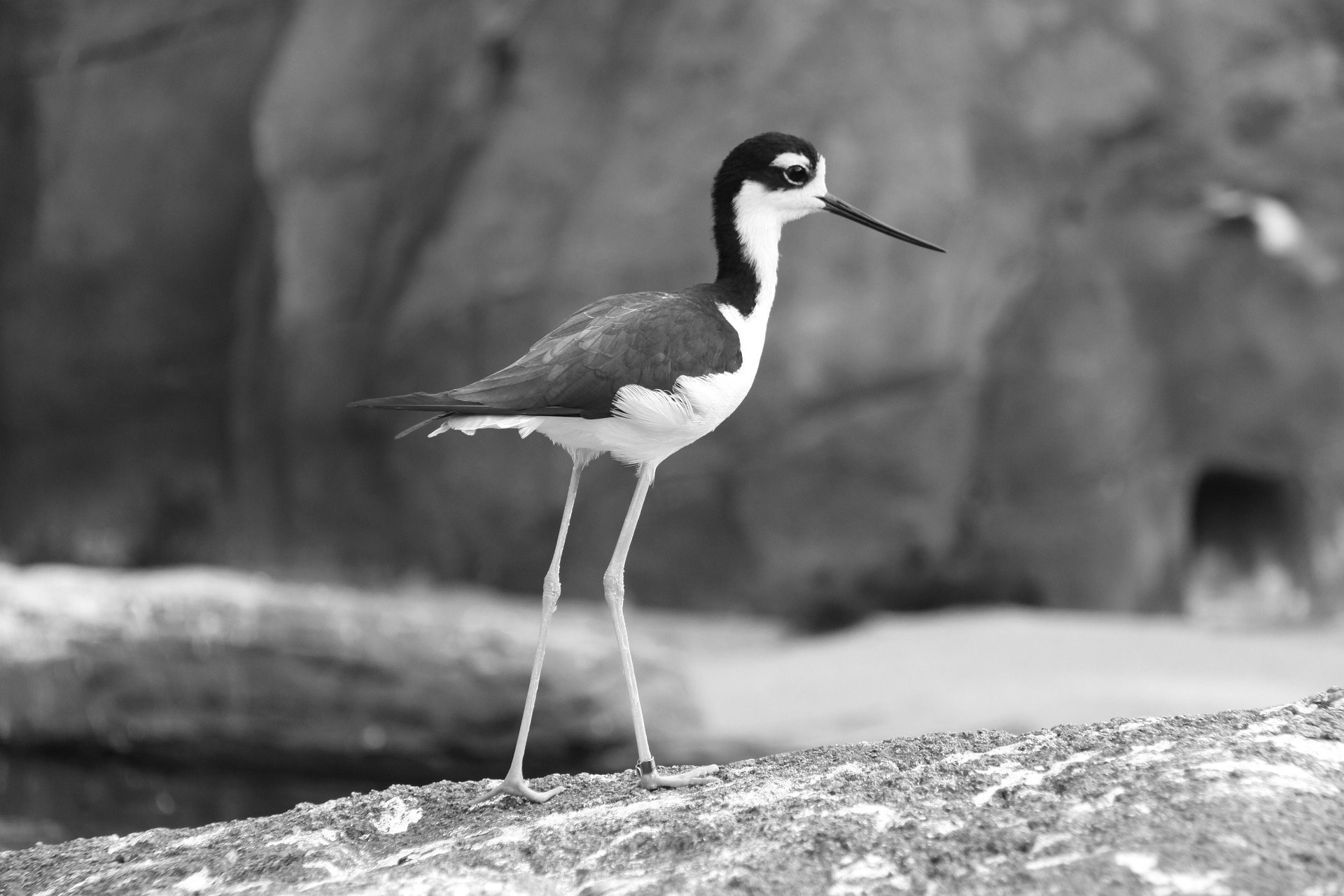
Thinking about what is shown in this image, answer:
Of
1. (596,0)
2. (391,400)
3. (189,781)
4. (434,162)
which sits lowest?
(189,781)

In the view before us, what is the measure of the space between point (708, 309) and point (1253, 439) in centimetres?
625

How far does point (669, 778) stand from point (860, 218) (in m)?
1.54

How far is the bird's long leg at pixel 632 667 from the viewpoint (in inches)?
133

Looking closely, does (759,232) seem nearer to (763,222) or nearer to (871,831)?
(763,222)

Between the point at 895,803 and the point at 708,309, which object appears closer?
the point at 895,803

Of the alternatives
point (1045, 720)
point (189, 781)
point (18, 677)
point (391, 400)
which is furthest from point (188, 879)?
point (1045, 720)

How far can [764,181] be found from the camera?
152 inches

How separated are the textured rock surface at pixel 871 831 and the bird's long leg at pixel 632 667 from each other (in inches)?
3.1

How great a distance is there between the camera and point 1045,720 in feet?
23.1

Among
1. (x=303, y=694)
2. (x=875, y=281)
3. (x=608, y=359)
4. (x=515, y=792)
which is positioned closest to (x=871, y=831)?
(x=515, y=792)

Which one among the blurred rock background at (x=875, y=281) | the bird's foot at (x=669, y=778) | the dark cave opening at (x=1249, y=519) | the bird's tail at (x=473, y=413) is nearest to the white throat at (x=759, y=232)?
the bird's tail at (x=473, y=413)

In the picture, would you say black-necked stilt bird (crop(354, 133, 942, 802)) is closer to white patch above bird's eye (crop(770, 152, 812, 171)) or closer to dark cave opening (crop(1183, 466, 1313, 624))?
white patch above bird's eye (crop(770, 152, 812, 171))

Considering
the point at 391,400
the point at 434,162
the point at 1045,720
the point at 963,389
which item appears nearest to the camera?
the point at 391,400

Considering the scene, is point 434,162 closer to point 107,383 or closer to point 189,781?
point 107,383
